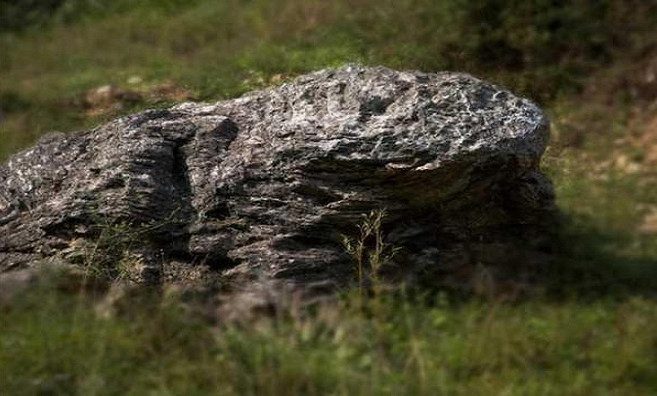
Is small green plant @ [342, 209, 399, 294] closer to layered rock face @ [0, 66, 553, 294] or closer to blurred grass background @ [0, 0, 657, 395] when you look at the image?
layered rock face @ [0, 66, 553, 294]

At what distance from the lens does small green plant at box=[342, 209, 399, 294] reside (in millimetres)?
5479

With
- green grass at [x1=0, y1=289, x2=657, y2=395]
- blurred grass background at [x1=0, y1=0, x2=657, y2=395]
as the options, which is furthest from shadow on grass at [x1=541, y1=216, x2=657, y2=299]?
green grass at [x1=0, y1=289, x2=657, y2=395]

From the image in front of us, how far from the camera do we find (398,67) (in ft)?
26.2

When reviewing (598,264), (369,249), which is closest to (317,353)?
(369,249)

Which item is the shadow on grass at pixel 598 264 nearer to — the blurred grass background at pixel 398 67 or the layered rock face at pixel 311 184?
the blurred grass background at pixel 398 67

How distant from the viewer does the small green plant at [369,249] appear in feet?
18.0

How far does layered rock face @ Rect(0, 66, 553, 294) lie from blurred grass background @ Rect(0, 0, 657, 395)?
1.85 ft

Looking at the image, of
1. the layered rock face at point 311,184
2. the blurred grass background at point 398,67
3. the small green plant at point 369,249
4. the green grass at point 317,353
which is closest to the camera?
the green grass at point 317,353

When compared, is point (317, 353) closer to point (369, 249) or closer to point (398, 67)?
point (369, 249)

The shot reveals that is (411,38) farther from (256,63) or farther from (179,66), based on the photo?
(179,66)

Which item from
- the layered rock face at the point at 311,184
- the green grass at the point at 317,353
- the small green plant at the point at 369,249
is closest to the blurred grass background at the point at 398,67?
the green grass at the point at 317,353

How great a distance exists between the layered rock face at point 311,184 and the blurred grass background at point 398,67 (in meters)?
0.56

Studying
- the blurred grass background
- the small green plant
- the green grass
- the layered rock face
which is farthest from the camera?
the layered rock face

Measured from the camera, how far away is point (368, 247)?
5.95 m
